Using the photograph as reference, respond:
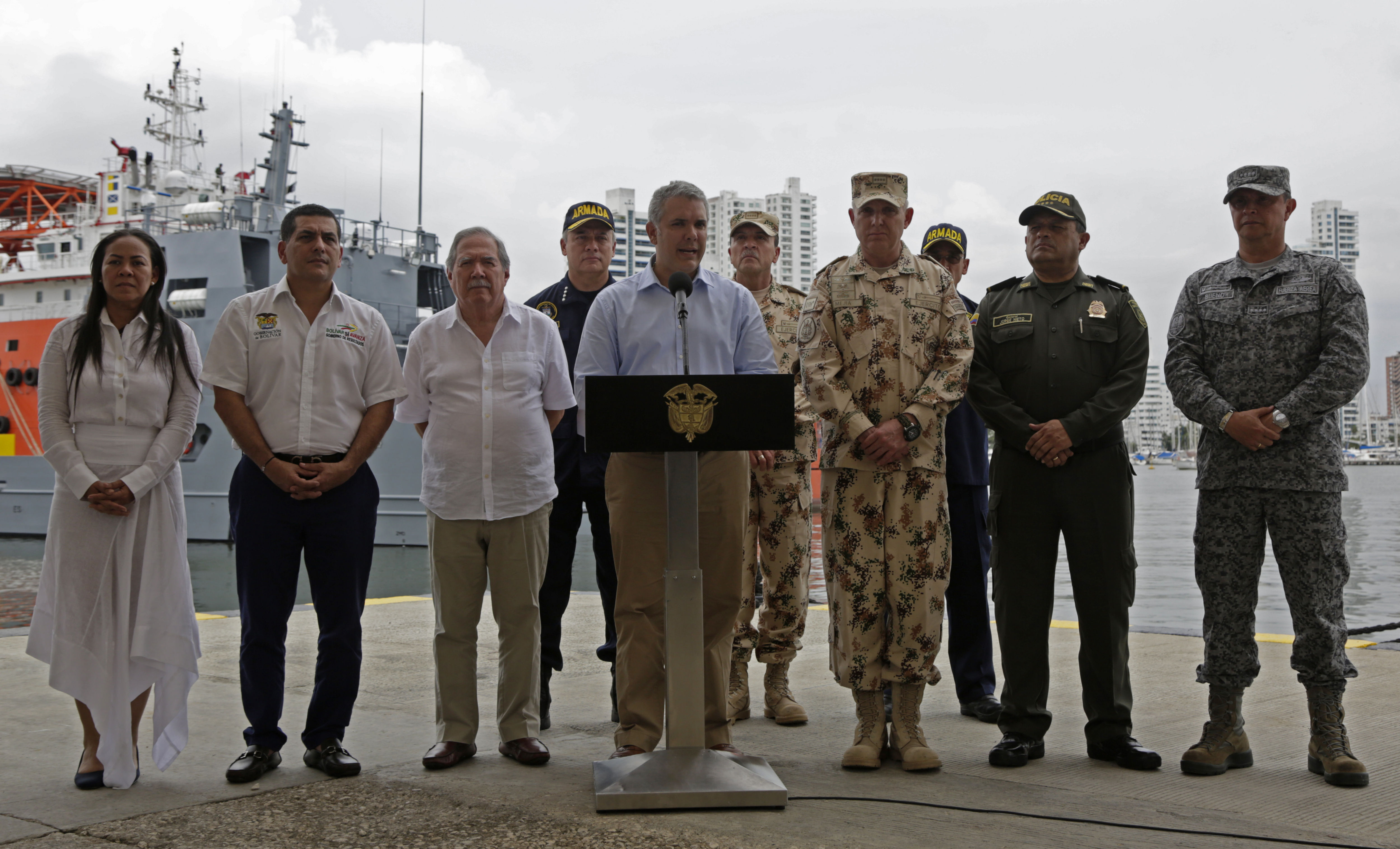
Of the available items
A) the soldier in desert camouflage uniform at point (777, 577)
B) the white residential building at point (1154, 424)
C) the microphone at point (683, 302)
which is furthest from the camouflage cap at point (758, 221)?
the white residential building at point (1154, 424)

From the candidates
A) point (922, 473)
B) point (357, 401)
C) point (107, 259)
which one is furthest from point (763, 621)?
point (107, 259)

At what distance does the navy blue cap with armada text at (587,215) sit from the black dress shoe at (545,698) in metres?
1.64

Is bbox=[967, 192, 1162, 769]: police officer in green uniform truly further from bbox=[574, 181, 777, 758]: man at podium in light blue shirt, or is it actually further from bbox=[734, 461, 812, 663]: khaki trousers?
bbox=[574, 181, 777, 758]: man at podium in light blue shirt

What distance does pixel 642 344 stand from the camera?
9.89 feet

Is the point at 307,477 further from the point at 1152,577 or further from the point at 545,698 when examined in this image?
the point at 1152,577

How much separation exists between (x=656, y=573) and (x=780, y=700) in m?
1.01

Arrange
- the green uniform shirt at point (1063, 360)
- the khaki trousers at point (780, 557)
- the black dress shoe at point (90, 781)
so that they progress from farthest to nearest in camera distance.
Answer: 1. the khaki trousers at point (780, 557)
2. the green uniform shirt at point (1063, 360)
3. the black dress shoe at point (90, 781)

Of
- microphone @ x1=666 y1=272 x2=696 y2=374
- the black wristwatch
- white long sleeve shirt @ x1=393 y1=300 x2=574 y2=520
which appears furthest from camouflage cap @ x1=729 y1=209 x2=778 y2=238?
microphone @ x1=666 y1=272 x2=696 y2=374

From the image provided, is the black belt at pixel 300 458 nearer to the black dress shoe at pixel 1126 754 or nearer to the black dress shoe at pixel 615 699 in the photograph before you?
the black dress shoe at pixel 615 699

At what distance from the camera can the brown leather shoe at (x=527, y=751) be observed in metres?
2.93

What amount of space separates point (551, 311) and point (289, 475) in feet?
4.48

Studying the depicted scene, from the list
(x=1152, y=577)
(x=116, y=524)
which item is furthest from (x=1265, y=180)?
(x=1152, y=577)

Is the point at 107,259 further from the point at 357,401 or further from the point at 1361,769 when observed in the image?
the point at 1361,769

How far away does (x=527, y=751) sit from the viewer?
2945 millimetres
